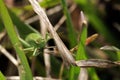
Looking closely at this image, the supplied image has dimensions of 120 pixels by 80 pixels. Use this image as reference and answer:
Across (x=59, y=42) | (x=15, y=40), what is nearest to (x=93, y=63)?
(x=59, y=42)

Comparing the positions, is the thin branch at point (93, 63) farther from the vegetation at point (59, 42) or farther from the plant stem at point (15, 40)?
the plant stem at point (15, 40)

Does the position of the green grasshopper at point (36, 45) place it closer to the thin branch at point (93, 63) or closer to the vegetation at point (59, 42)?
the vegetation at point (59, 42)

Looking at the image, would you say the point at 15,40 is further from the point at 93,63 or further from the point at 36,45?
the point at 93,63

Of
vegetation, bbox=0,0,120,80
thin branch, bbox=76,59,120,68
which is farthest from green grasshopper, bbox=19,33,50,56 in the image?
thin branch, bbox=76,59,120,68

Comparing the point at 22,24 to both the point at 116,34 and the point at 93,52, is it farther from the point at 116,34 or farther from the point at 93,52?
the point at 116,34

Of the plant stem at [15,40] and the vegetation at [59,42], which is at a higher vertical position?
the plant stem at [15,40]

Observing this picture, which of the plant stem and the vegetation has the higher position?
the plant stem

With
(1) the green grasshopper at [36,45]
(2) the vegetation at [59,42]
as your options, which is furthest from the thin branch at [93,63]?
(1) the green grasshopper at [36,45]

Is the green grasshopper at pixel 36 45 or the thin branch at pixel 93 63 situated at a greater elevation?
the green grasshopper at pixel 36 45

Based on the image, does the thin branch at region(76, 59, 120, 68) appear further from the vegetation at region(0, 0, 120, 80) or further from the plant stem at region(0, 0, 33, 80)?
the plant stem at region(0, 0, 33, 80)

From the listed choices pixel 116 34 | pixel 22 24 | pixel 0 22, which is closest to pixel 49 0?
pixel 22 24

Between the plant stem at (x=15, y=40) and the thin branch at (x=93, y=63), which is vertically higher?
the plant stem at (x=15, y=40)
